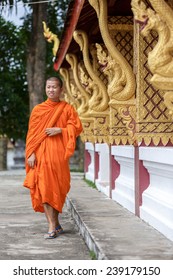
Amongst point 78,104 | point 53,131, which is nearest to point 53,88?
point 53,131

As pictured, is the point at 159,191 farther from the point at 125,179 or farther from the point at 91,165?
the point at 91,165

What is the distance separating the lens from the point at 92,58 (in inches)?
458

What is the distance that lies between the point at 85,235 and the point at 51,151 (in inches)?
38.8

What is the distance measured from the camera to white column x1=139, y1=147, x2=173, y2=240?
621cm

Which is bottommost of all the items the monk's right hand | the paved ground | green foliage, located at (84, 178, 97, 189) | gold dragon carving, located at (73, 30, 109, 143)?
green foliage, located at (84, 178, 97, 189)

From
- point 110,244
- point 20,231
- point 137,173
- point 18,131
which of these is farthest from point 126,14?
point 18,131

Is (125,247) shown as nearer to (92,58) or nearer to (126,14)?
(126,14)

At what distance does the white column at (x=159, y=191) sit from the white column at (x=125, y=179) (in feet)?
2.88

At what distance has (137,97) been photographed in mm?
7059

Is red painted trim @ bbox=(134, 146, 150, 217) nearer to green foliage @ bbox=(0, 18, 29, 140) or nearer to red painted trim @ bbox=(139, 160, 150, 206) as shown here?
red painted trim @ bbox=(139, 160, 150, 206)

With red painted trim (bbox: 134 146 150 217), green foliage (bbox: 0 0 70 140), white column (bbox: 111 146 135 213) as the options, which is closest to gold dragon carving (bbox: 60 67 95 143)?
white column (bbox: 111 146 135 213)

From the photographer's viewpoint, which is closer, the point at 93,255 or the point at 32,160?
the point at 93,255

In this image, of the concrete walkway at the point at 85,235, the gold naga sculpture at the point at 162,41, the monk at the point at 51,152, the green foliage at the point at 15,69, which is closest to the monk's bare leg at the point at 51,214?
the monk at the point at 51,152

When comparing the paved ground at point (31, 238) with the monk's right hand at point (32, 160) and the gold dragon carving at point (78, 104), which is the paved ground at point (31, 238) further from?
the gold dragon carving at point (78, 104)
